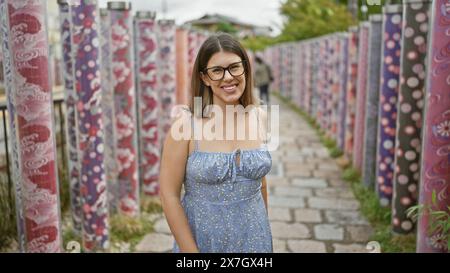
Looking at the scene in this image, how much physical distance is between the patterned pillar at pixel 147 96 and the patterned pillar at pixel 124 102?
570mm

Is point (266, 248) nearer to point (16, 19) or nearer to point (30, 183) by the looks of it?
point (30, 183)

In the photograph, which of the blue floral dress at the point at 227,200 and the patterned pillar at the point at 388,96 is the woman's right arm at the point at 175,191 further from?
the patterned pillar at the point at 388,96

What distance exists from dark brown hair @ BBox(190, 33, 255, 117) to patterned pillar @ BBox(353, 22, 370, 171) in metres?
4.25

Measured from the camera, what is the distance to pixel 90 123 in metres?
3.82

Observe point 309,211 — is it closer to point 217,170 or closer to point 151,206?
point 151,206

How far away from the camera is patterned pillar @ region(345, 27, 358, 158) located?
273 inches

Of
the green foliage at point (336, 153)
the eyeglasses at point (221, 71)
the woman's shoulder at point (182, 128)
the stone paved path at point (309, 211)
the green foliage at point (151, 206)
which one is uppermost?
the eyeglasses at point (221, 71)

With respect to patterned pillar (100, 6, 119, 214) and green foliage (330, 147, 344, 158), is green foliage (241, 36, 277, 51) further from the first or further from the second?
patterned pillar (100, 6, 119, 214)

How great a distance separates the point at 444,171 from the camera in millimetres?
3209

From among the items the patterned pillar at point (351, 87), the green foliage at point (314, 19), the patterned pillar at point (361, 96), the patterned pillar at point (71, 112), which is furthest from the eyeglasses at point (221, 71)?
the green foliage at point (314, 19)

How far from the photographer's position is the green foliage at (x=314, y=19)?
19.8m

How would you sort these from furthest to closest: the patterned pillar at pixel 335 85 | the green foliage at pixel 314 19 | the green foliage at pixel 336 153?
the green foliage at pixel 314 19 < the patterned pillar at pixel 335 85 < the green foliage at pixel 336 153

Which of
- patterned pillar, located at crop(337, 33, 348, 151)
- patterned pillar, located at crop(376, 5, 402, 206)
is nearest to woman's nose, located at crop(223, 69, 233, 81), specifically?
patterned pillar, located at crop(376, 5, 402, 206)
